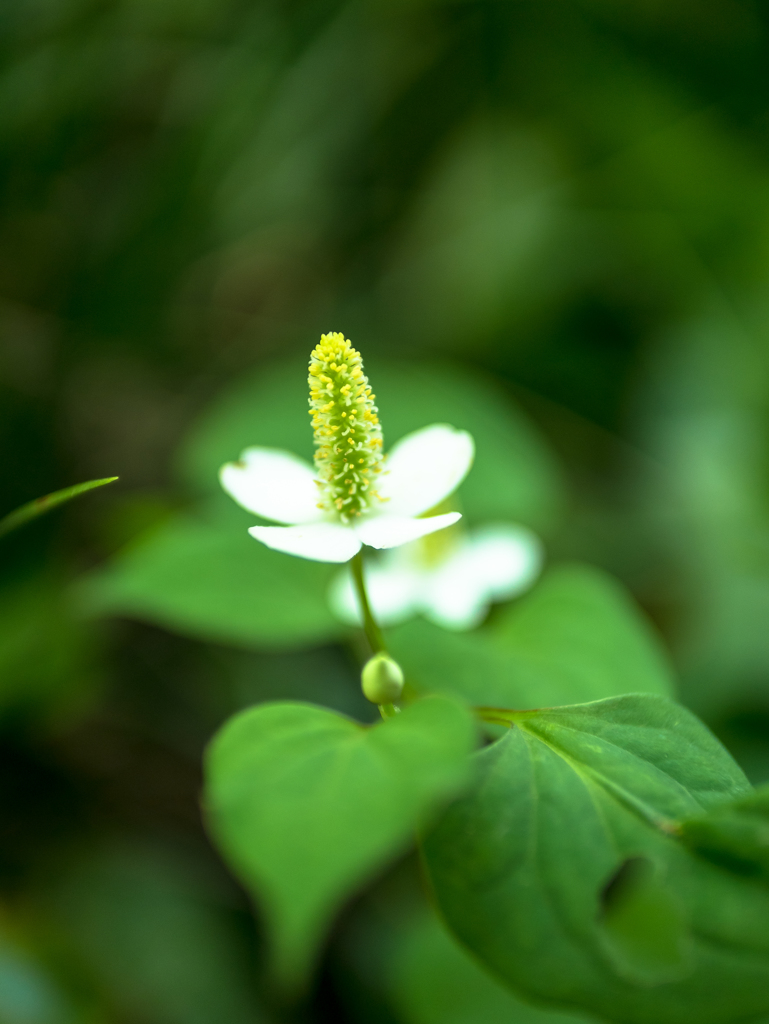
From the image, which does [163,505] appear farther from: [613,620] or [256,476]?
[613,620]

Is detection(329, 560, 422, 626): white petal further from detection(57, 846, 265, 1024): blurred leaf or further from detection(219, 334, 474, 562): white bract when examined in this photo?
detection(57, 846, 265, 1024): blurred leaf

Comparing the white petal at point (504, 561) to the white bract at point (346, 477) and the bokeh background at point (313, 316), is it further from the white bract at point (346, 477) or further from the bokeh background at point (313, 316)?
the white bract at point (346, 477)

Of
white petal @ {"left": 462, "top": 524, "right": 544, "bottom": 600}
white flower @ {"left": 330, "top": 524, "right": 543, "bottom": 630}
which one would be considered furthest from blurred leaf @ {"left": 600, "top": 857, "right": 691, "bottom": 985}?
white petal @ {"left": 462, "top": 524, "right": 544, "bottom": 600}

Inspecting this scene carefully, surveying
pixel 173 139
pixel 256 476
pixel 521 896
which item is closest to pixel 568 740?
pixel 521 896

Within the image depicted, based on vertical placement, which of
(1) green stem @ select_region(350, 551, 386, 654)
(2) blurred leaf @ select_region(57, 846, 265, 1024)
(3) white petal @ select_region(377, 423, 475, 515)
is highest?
(3) white petal @ select_region(377, 423, 475, 515)

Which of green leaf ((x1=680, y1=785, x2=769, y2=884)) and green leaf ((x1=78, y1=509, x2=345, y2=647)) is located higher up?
green leaf ((x1=78, y1=509, x2=345, y2=647))

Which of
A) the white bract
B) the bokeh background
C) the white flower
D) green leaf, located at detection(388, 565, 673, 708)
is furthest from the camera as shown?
the bokeh background

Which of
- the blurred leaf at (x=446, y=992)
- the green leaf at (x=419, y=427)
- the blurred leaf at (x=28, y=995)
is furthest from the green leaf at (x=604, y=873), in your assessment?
the green leaf at (x=419, y=427)
